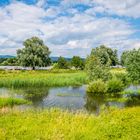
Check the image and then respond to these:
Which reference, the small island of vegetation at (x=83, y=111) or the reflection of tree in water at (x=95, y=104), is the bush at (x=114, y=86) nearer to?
the small island of vegetation at (x=83, y=111)

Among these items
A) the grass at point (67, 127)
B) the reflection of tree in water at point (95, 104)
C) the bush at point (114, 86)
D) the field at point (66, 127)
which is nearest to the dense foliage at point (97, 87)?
the bush at point (114, 86)

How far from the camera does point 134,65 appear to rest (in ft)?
167

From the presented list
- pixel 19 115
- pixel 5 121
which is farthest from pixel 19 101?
pixel 5 121

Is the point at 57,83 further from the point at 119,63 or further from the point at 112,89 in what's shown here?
the point at 119,63

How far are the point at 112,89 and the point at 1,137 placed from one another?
40.4m

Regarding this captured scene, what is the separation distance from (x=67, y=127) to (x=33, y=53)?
9330 centimetres

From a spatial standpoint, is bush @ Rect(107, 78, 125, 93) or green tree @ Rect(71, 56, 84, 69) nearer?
bush @ Rect(107, 78, 125, 93)

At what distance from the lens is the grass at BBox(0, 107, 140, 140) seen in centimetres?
1895

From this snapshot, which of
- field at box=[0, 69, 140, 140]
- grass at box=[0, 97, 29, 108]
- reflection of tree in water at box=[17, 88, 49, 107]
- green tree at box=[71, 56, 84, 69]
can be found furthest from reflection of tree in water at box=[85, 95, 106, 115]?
green tree at box=[71, 56, 84, 69]

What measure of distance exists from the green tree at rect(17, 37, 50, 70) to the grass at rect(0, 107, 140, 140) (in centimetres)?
8671

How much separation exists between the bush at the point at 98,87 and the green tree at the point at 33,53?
53855mm

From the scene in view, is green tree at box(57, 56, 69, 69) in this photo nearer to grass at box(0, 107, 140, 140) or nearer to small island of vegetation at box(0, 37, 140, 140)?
small island of vegetation at box(0, 37, 140, 140)

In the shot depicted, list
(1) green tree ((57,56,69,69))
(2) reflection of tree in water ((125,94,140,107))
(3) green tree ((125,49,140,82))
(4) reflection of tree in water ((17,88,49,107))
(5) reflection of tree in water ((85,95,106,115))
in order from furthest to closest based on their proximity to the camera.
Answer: (1) green tree ((57,56,69,69)) → (3) green tree ((125,49,140,82)) → (4) reflection of tree in water ((17,88,49,107)) → (2) reflection of tree in water ((125,94,140,107)) → (5) reflection of tree in water ((85,95,106,115))

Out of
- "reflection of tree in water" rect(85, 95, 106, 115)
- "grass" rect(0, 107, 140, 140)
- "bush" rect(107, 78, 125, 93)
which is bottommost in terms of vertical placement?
"reflection of tree in water" rect(85, 95, 106, 115)
